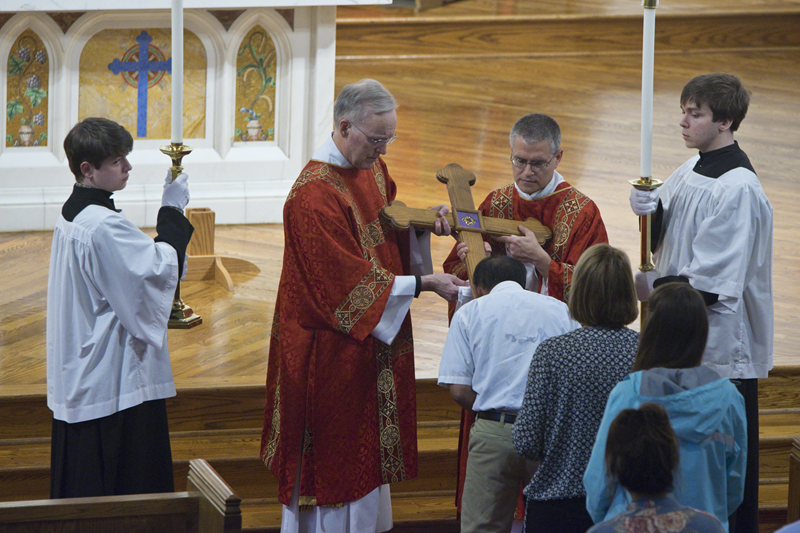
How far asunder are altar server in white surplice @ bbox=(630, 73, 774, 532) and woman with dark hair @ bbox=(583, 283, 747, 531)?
2.83 feet

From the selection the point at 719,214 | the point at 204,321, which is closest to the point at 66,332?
the point at 204,321

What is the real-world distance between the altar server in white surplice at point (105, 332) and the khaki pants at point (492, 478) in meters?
0.93

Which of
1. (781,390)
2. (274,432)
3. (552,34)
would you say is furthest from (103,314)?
(552,34)

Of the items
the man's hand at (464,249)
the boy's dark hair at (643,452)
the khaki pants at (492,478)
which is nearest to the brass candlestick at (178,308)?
the man's hand at (464,249)

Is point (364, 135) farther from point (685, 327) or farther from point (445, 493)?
point (445, 493)

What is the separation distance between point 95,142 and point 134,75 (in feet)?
9.12

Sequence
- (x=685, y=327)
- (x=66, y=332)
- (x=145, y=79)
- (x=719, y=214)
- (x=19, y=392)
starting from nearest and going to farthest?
(x=685, y=327) < (x=66, y=332) < (x=719, y=214) < (x=19, y=392) < (x=145, y=79)

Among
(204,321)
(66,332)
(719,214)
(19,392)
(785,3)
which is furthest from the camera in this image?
(785,3)

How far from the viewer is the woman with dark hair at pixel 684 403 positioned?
7.14 ft

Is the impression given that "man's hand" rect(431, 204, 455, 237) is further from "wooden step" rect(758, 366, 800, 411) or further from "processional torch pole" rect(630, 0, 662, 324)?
"wooden step" rect(758, 366, 800, 411)

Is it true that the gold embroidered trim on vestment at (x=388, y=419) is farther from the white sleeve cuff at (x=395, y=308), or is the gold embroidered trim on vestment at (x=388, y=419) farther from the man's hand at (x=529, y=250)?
the man's hand at (x=529, y=250)

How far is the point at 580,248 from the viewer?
10.2 ft

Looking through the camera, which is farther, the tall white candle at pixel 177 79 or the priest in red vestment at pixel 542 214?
the tall white candle at pixel 177 79

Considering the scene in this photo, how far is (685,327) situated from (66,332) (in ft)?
5.71
